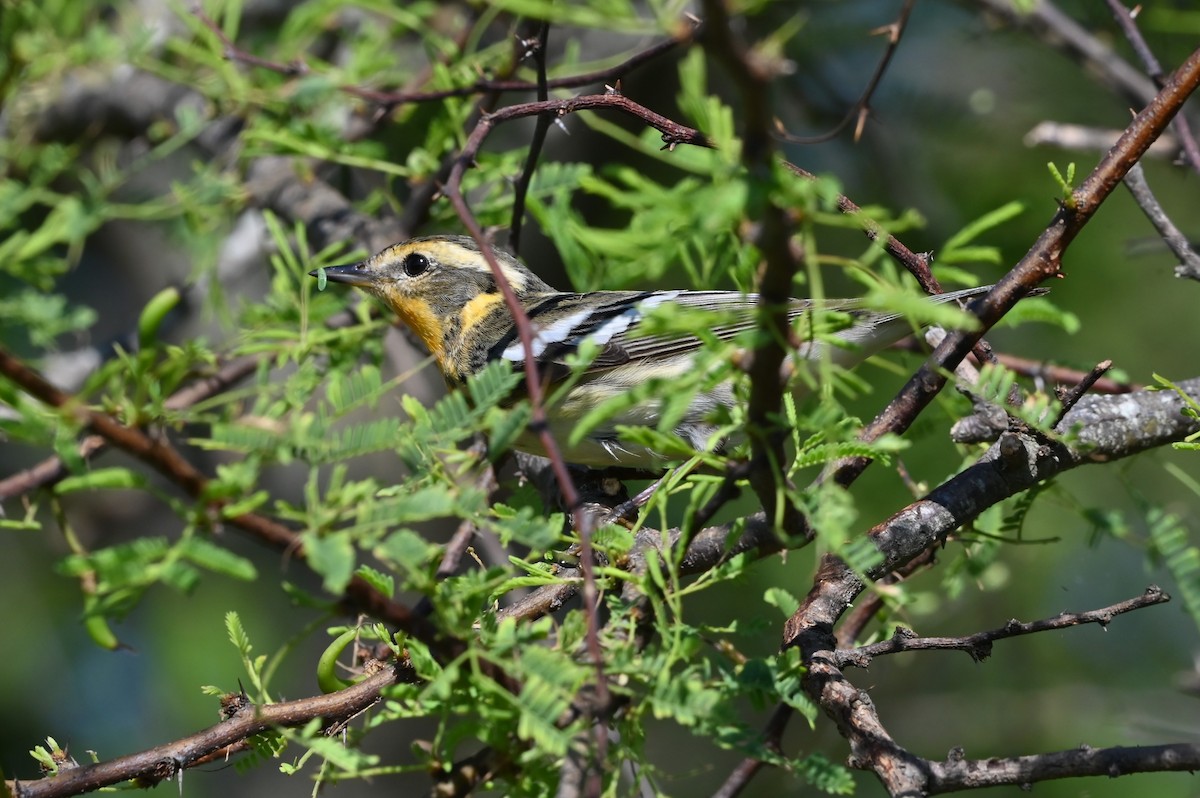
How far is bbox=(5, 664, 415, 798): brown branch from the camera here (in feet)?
7.18

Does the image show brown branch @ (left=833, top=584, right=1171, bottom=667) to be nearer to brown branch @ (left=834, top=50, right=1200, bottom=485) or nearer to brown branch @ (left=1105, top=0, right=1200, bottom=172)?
brown branch @ (left=834, top=50, right=1200, bottom=485)

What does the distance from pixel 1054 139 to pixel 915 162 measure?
1.97 meters

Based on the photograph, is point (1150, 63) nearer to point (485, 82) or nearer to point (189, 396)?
point (485, 82)

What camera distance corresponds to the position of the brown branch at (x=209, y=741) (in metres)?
2.19

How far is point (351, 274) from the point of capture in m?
4.23

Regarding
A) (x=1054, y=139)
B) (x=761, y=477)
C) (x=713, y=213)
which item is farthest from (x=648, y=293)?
(x=713, y=213)

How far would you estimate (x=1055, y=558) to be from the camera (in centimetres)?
597

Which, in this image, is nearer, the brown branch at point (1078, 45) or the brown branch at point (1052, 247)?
the brown branch at point (1052, 247)

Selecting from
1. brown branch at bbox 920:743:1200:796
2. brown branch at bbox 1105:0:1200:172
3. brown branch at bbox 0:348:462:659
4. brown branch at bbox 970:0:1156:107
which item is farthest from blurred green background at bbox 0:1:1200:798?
brown branch at bbox 0:348:462:659

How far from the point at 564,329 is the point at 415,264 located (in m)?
0.90

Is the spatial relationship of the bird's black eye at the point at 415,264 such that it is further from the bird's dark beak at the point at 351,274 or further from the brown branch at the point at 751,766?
the brown branch at the point at 751,766

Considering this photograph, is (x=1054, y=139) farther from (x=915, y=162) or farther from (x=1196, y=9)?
(x=915, y=162)

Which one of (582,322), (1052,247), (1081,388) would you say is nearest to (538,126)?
(582,322)

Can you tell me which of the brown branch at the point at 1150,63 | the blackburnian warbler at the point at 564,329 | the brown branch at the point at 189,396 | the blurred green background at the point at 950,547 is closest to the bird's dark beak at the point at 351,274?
the blackburnian warbler at the point at 564,329
